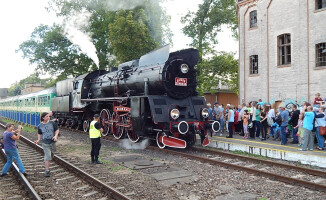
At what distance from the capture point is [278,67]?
15.3m

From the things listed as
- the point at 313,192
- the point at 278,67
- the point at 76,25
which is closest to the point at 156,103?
the point at 313,192

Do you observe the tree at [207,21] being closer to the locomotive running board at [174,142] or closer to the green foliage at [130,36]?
the green foliage at [130,36]

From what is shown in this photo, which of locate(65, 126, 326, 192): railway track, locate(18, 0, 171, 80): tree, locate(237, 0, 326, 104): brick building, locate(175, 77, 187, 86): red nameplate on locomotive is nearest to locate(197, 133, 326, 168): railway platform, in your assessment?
locate(65, 126, 326, 192): railway track

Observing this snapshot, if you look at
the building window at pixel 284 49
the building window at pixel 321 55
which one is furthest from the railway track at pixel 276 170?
the building window at pixel 284 49

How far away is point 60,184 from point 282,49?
1372 centimetres

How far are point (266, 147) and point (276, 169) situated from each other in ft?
6.88

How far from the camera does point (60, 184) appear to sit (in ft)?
19.7

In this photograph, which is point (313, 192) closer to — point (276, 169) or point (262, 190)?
point (262, 190)

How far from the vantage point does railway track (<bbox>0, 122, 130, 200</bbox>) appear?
204 inches

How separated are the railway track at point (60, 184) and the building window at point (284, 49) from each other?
499 inches

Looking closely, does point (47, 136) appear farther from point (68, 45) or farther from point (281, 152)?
point (68, 45)

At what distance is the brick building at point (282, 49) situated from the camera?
13.6 m

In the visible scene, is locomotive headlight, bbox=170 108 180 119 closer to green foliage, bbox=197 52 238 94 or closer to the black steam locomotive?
the black steam locomotive

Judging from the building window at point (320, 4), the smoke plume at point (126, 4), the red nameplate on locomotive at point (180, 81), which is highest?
the smoke plume at point (126, 4)
